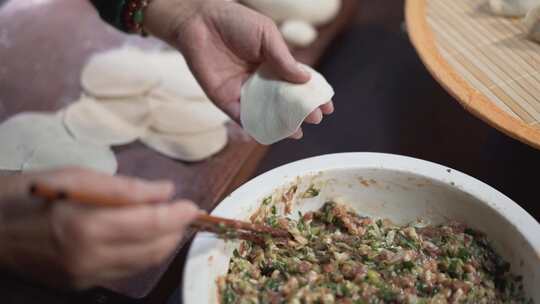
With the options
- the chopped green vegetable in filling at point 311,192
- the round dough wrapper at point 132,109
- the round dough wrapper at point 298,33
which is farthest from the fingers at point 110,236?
the round dough wrapper at point 298,33

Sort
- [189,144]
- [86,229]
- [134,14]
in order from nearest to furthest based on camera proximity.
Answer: [86,229] < [134,14] < [189,144]

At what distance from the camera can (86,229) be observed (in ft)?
2.55

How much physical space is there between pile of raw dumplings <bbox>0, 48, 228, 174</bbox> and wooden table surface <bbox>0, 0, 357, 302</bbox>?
0.05 meters

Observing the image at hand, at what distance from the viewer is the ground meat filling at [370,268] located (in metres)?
1.09

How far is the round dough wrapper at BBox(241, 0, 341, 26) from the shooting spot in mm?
2104

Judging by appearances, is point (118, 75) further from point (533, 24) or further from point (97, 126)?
point (533, 24)

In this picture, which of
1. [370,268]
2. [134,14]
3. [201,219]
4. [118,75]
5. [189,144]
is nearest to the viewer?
[201,219]

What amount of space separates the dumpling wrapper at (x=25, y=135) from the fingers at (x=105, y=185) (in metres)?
0.95

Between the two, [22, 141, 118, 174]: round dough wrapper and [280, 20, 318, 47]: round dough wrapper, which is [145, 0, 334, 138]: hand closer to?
[22, 141, 118, 174]: round dough wrapper

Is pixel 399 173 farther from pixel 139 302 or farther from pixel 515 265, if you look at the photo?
pixel 139 302

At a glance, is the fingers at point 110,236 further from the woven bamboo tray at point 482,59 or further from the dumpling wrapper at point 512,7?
the dumpling wrapper at point 512,7

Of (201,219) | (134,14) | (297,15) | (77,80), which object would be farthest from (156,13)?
(201,219)

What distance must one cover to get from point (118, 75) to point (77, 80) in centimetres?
16

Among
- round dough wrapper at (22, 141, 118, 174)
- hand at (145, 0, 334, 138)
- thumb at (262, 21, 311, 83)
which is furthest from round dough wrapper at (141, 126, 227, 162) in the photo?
thumb at (262, 21, 311, 83)
